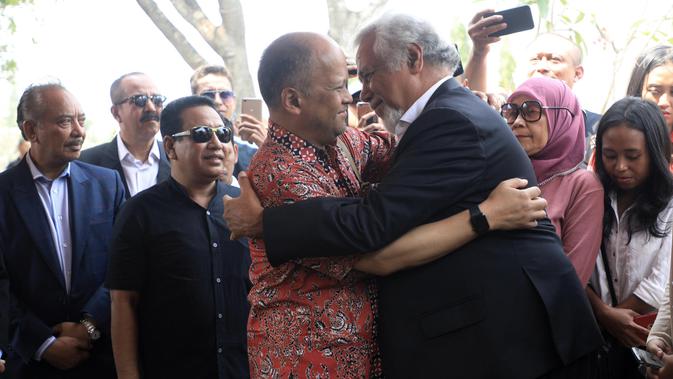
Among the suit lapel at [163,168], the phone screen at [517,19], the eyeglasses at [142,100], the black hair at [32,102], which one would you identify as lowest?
the suit lapel at [163,168]

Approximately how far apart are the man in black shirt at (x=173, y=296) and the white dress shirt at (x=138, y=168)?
1.25 m

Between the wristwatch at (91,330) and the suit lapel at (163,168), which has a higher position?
the suit lapel at (163,168)

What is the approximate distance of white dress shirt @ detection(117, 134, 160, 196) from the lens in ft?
16.6

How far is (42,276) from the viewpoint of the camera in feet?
13.5

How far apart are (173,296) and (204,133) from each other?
827 mm

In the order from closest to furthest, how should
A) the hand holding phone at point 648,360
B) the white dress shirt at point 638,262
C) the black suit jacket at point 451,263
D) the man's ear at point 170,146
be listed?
the black suit jacket at point 451,263 < the hand holding phone at point 648,360 < the white dress shirt at point 638,262 < the man's ear at point 170,146

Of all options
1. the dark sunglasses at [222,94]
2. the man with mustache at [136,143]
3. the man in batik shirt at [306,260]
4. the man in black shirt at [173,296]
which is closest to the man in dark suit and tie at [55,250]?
the man in black shirt at [173,296]

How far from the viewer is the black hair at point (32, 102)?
436cm

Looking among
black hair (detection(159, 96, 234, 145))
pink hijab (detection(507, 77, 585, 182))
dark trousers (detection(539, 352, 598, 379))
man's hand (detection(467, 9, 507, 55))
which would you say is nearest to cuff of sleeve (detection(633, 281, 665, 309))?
pink hijab (detection(507, 77, 585, 182))

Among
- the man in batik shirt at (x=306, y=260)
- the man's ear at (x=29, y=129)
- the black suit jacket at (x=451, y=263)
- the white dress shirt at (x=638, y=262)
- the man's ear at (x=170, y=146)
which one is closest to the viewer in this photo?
the black suit jacket at (x=451, y=263)

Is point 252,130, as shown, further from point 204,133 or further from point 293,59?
point 293,59

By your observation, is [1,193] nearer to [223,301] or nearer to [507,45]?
[223,301]

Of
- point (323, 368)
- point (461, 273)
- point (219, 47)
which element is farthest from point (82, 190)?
point (219, 47)

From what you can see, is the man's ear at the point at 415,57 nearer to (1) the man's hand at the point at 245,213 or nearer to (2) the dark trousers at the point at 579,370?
(1) the man's hand at the point at 245,213
